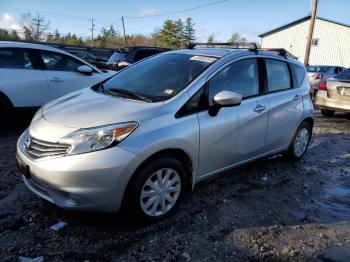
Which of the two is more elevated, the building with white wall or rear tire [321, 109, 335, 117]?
the building with white wall

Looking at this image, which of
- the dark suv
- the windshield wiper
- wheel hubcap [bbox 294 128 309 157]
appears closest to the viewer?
the windshield wiper

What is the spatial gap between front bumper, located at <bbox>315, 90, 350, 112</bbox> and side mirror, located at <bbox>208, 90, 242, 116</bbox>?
21.2 feet

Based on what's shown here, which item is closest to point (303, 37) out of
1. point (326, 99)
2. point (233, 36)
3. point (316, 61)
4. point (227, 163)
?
point (316, 61)

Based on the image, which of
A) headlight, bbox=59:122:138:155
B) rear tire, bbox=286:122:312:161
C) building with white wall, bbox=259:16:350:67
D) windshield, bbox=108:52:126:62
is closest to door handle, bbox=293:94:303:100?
rear tire, bbox=286:122:312:161

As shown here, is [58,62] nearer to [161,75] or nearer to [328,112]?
[161,75]

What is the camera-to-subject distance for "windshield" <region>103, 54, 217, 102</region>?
156 inches

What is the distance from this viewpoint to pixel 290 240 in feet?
11.7

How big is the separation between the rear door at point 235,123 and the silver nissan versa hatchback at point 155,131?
0.01 m

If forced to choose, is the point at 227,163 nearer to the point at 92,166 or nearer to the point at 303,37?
the point at 92,166

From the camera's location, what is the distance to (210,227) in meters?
3.69

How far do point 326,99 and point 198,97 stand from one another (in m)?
7.01

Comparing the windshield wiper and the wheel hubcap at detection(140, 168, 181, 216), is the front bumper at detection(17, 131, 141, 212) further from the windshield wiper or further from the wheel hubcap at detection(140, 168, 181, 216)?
the windshield wiper

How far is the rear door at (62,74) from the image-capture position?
22.0ft

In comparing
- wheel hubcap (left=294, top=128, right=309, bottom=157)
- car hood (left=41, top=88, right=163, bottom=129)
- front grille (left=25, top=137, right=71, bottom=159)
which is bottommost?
wheel hubcap (left=294, top=128, right=309, bottom=157)
